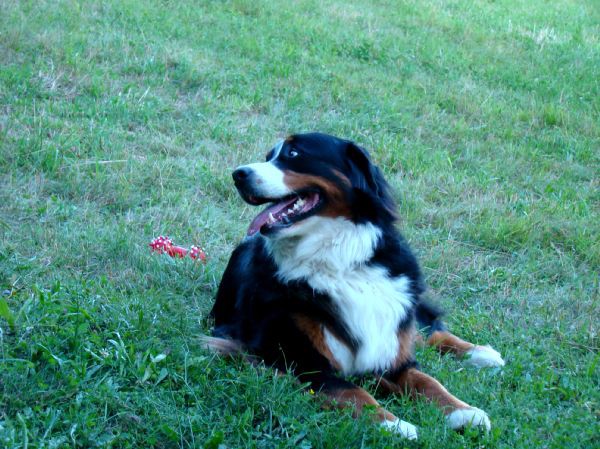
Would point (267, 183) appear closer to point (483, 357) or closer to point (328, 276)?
point (328, 276)

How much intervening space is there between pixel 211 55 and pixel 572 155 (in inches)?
182

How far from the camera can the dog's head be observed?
4.21 meters

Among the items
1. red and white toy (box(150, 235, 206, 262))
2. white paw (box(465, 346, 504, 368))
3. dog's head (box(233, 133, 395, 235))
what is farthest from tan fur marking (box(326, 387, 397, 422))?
red and white toy (box(150, 235, 206, 262))

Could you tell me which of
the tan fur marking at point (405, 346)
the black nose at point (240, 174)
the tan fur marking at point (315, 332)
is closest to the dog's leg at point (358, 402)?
the tan fur marking at point (315, 332)

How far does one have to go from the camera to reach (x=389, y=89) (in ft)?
34.0

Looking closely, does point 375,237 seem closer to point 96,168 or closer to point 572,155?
point 96,168

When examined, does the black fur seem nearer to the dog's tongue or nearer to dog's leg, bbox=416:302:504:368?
the dog's tongue

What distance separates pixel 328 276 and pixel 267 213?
46cm

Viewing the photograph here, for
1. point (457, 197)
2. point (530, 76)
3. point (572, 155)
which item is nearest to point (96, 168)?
point (457, 197)

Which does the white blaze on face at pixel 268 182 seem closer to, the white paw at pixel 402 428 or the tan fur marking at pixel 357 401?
the tan fur marking at pixel 357 401

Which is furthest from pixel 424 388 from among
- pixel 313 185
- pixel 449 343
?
pixel 313 185

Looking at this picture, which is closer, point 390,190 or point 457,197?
point 390,190

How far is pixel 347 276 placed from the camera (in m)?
4.32

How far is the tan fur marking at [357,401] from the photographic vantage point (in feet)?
12.5
